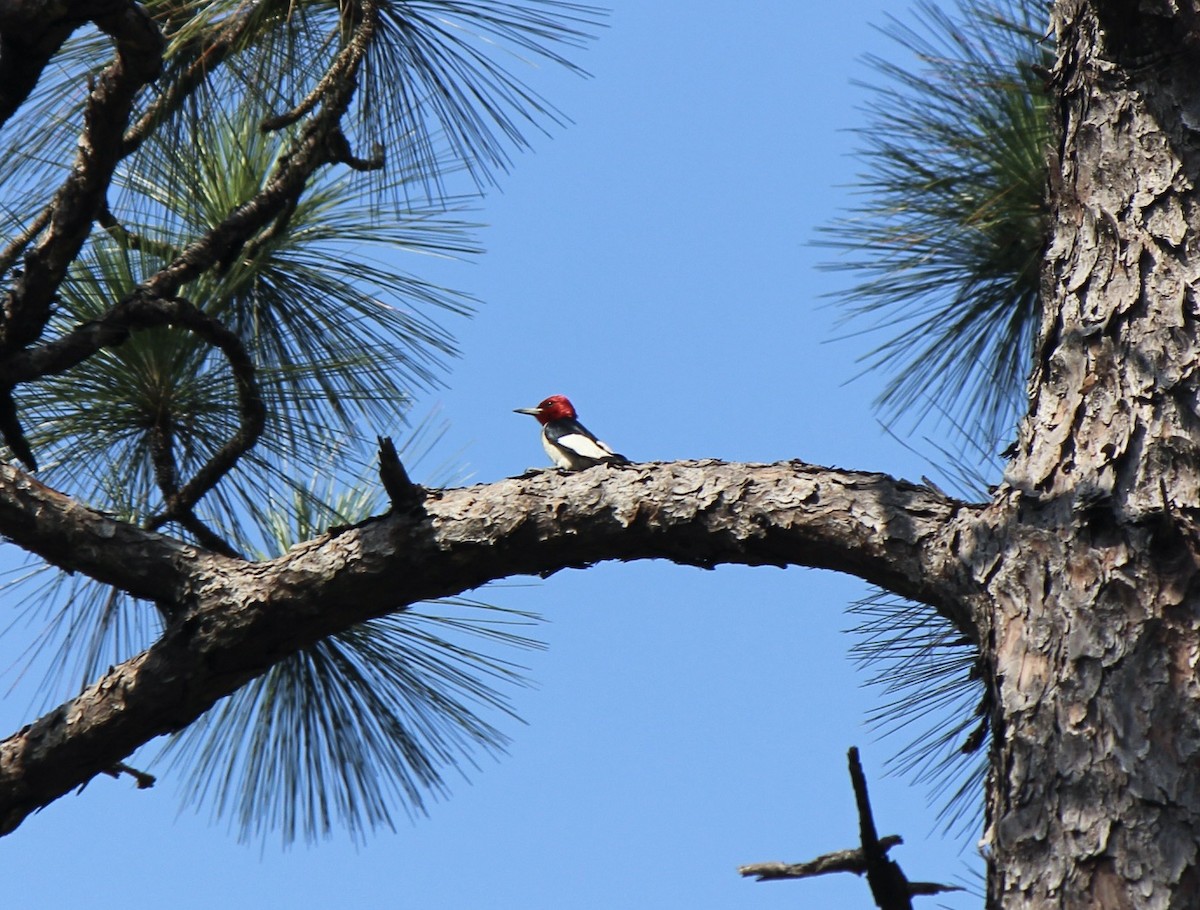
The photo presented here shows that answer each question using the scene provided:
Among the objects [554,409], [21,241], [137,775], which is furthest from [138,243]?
[554,409]

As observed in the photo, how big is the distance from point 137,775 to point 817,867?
159cm

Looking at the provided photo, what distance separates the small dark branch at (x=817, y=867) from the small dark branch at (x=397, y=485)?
3.00 ft

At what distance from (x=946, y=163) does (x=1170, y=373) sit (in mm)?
1441

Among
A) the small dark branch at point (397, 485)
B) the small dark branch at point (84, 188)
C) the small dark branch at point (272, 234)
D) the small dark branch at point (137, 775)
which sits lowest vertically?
the small dark branch at point (137, 775)

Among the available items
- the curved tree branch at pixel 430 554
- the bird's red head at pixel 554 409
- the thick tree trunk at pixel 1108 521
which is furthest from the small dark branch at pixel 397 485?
the bird's red head at pixel 554 409

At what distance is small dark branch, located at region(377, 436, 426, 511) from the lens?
6.84ft

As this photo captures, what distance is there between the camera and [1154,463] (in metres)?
1.72

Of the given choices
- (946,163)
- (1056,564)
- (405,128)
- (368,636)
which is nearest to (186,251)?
(405,128)

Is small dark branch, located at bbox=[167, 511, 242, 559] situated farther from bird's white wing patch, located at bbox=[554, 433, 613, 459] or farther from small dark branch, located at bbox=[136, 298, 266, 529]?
bird's white wing patch, located at bbox=[554, 433, 613, 459]

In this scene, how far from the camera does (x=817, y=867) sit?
4.68ft

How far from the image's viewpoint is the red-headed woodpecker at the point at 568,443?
4.11 metres

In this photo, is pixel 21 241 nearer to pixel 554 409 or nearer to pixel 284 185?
pixel 284 185

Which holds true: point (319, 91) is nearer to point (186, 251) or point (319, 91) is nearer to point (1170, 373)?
point (186, 251)

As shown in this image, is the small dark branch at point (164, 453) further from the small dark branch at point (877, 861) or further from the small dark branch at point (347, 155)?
the small dark branch at point (877, 861)
